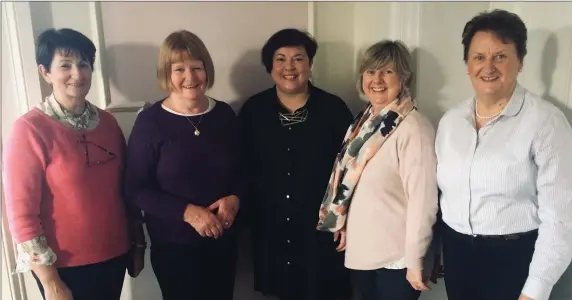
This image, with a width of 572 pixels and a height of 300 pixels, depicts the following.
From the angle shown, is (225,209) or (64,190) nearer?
(64,190)

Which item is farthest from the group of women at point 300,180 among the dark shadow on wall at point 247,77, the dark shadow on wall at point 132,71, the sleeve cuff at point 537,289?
the dark shadow on wall at point 132,71

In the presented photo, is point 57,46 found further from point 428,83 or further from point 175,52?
point 428,83

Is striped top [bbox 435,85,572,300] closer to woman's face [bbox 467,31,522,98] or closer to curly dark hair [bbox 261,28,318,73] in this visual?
woman's face [bbox 467,31,522,98]

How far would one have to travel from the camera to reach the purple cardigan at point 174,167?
4.88 feet

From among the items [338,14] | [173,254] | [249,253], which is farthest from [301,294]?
[338,14]

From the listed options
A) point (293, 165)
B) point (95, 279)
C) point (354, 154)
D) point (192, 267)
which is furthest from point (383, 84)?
point (95, 279)

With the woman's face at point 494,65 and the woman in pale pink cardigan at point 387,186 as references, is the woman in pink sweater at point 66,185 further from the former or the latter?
the woman's face at point 494,65

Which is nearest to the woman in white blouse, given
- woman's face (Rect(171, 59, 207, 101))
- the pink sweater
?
woman's face (Rect(171, 59, 207, 101))

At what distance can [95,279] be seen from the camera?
1.45 meters

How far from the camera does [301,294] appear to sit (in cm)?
185

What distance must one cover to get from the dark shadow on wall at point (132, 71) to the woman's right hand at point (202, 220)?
2.03 feet

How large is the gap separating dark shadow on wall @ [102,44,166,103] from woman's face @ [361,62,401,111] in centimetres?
91

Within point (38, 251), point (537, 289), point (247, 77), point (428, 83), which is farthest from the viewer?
point (247, 77)

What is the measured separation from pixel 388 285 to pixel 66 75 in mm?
1292
